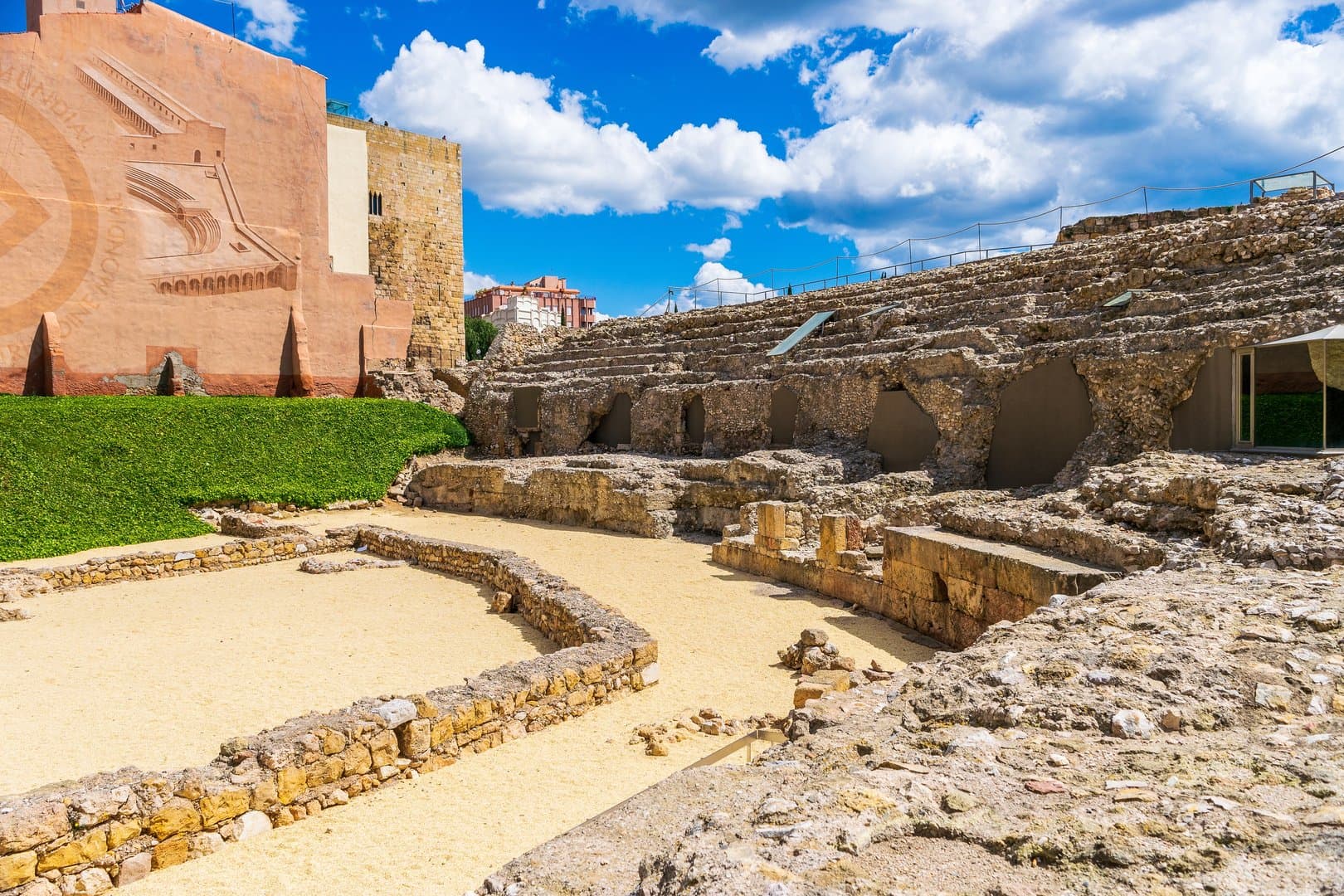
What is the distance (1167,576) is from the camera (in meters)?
5.68

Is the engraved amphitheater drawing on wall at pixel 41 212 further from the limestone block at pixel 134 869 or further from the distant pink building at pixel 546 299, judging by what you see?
the distant pink building at pixel 546 299

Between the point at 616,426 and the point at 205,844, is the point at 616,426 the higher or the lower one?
the higher one

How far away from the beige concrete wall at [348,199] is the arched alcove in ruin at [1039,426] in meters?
23.2

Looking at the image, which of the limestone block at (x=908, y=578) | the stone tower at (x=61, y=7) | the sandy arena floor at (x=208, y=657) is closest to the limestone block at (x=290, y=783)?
the sandy arena floor at (x=208, y=657)

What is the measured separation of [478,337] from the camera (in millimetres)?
47875

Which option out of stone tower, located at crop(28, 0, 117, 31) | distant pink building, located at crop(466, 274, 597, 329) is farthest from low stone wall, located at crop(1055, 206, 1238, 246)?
distant pink building, located at crop(466, 274, 597, 329)

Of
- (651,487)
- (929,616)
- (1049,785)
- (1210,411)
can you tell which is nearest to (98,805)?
(1049,785)

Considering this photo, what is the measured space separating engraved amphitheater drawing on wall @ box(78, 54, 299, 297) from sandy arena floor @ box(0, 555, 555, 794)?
1481cm

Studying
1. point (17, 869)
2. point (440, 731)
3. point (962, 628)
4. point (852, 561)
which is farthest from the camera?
point (852, 561)

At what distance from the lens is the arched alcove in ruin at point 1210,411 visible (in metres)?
9.58

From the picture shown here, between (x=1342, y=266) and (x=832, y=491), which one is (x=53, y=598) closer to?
(x=832, y=491)

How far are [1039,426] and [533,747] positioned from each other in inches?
382

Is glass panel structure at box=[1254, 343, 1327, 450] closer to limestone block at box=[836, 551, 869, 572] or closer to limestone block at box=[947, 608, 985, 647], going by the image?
limestone block at box=[947, 608, 985, 647]

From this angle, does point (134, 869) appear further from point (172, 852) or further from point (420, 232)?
point (420, 232)
